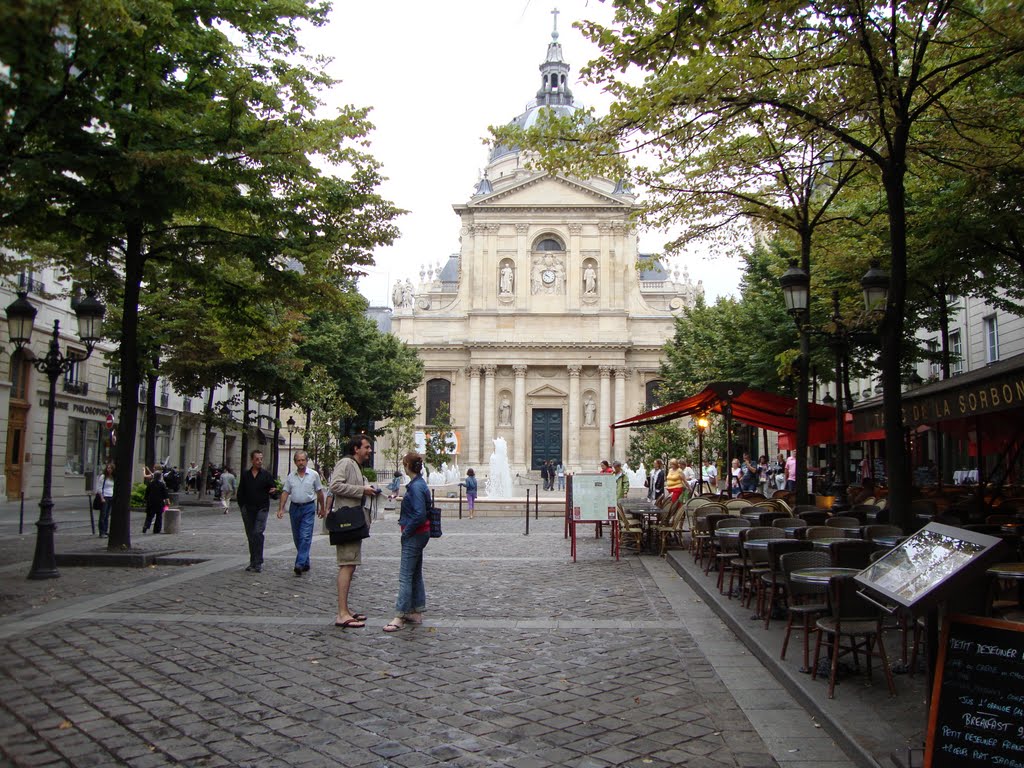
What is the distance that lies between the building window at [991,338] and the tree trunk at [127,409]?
23.3 meters

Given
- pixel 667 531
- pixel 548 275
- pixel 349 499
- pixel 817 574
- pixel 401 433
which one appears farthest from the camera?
pixel 548 275

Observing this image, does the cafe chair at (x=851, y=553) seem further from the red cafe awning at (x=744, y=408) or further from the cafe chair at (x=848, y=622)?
the red cafe awning at (x=744, y=408)

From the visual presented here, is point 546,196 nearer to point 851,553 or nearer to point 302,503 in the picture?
point 302,503

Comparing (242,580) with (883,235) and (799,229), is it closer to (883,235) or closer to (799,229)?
(799,229)

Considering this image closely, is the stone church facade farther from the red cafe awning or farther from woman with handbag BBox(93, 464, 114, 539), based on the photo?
woman with handbag BBox(93, 464, 114, 539)

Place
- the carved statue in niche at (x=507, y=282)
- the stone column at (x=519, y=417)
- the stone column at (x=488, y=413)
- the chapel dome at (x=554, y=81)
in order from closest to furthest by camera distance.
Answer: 1. the stone column at (x=488, y=413)
2. the stone column at (x=519, y=417)
3. the carved statue in niche at (x=507, y=282)
4. the chapel dome at (x=554, y=81)

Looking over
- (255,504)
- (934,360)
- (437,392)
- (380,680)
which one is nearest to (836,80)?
(380,680)

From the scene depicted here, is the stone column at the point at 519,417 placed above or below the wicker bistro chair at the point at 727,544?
above

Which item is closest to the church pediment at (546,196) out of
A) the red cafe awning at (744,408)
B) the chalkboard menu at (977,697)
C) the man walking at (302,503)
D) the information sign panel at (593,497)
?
the red cafe awning at (744,408)

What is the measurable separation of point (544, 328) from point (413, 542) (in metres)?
48.5

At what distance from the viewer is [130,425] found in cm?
1372

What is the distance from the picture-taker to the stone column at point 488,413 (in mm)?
55312

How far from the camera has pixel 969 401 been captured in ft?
33.3

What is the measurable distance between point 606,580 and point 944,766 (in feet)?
27.2
